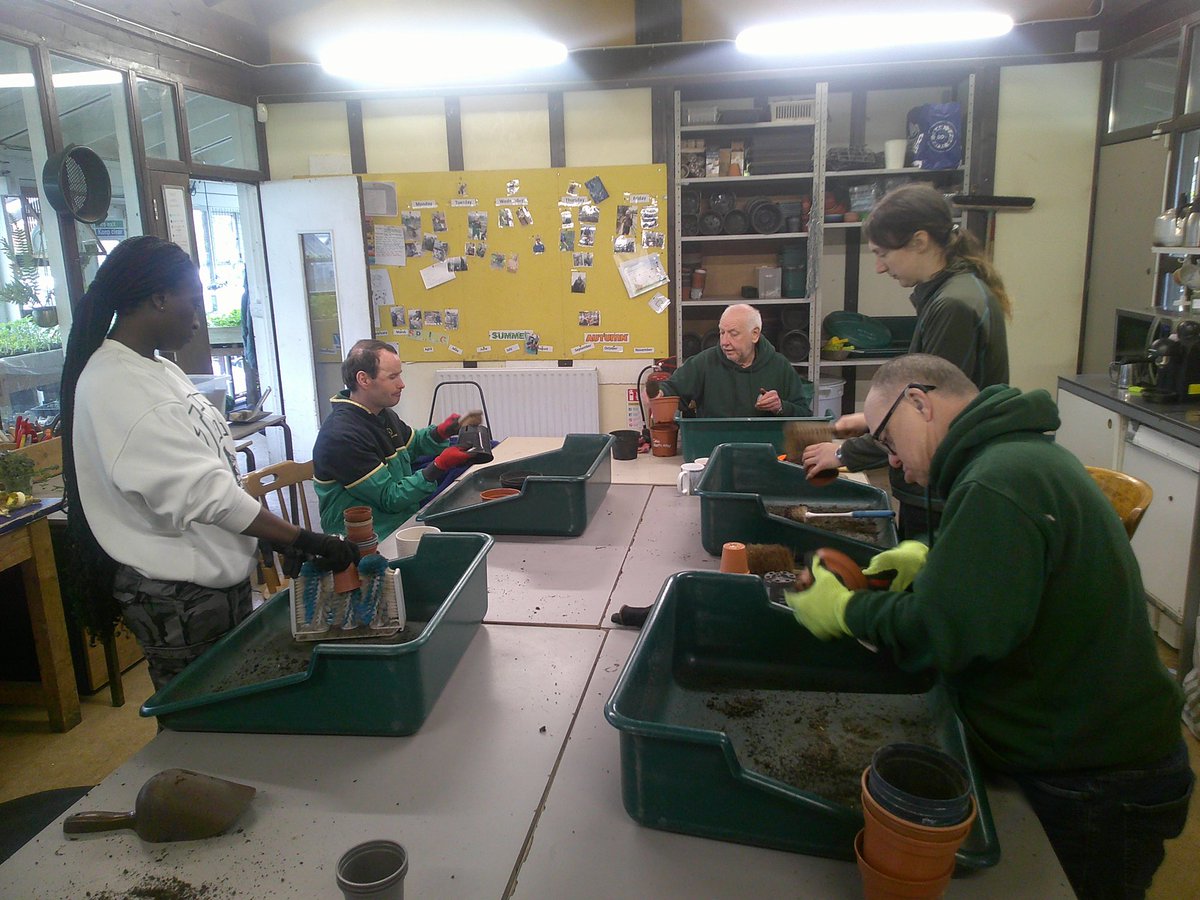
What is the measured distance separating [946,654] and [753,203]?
4454 mm

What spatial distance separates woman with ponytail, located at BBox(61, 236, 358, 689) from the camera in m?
1.67

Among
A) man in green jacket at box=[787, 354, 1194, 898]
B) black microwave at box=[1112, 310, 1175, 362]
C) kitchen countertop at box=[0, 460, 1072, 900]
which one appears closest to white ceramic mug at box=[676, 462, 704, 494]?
kitchen countertop at box=[0, 460, 1072, 900]

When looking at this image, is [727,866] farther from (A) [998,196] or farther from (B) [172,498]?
(A) [998,196]

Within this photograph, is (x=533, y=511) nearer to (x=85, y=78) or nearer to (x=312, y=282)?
(x=85, y=78)

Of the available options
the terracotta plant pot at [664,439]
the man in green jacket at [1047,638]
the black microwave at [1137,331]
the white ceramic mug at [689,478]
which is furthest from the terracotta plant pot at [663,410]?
the black microwave at [1137,331]

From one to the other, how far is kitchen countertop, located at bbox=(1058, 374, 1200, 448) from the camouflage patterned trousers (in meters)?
3.25

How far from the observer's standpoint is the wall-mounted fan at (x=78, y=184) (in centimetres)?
363

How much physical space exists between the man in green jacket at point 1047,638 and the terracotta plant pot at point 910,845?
29cm

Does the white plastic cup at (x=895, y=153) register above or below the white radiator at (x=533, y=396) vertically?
above

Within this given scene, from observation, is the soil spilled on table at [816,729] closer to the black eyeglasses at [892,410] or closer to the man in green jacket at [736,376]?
the black eyeglasses at [892,410]

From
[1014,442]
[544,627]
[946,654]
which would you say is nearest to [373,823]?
[544,627]

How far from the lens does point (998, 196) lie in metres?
5.07

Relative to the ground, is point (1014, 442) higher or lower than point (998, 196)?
lower

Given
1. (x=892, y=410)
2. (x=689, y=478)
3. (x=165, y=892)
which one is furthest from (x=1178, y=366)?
(x=165, y=892)
